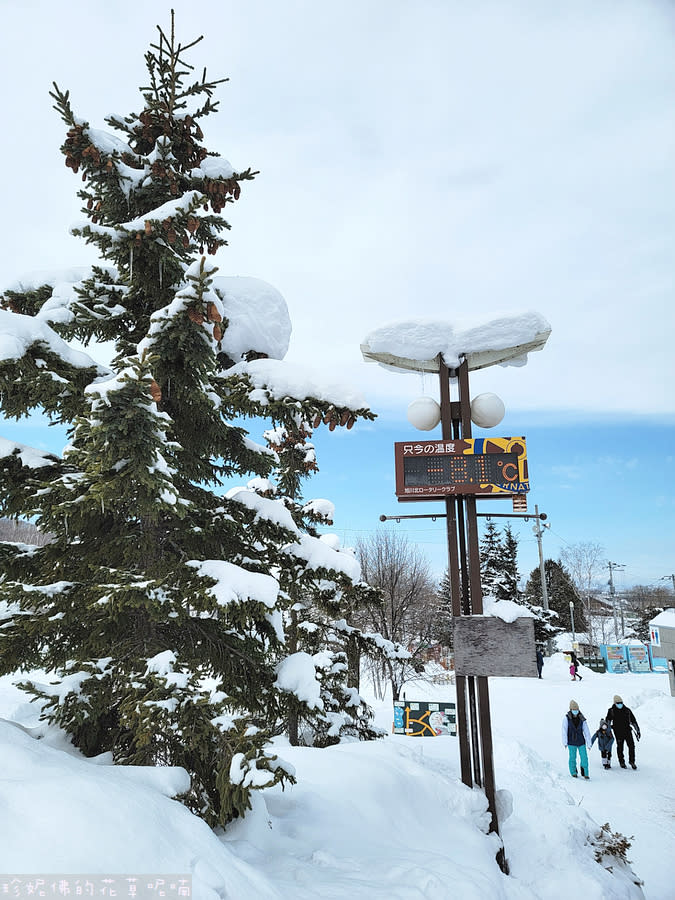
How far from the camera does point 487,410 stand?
7348 millimetres

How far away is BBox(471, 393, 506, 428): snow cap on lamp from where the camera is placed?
7.34 meters

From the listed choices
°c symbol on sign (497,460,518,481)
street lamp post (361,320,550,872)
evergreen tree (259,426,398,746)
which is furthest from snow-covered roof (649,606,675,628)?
°c symbol on sign (497,460,518,481)

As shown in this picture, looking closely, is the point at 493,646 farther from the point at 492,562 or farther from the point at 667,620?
the point at 492,562

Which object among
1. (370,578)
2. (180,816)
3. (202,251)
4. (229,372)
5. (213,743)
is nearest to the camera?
(180,816)

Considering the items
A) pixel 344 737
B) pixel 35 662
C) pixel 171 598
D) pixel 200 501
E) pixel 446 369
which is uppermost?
pixel 446 369

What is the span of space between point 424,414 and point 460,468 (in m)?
0.92

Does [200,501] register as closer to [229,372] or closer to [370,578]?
[229,372]

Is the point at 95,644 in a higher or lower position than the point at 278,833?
higher

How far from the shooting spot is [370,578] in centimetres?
2578

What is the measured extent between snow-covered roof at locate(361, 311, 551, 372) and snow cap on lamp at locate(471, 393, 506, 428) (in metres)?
0.55

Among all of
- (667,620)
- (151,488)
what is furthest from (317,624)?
(667,620)

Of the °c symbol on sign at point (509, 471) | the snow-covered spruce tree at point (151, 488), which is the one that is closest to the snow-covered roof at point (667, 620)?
the °c symbol on sign at point (509, 471)

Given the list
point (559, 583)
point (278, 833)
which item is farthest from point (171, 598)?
point (559, 583)

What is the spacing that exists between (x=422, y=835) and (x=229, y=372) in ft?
14.7
